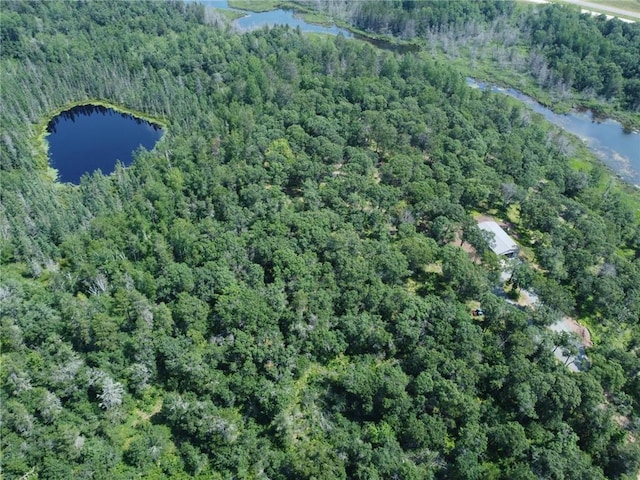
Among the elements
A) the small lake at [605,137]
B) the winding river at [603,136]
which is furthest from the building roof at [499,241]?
the small lake at [605,137]

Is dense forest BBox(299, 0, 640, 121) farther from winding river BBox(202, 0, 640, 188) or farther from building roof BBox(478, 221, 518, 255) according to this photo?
building roof BBox(478, 221, 518, 255)

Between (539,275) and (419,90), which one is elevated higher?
(419,90)

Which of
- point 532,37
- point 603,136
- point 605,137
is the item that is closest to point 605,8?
point 532,37

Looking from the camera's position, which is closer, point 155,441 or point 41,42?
point 155,441

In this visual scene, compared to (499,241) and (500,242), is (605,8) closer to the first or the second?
(499,241)

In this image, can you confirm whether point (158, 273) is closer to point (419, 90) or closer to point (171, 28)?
point (419, 90)

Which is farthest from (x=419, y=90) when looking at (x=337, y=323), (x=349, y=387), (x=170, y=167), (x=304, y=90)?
(x=349, y=387)

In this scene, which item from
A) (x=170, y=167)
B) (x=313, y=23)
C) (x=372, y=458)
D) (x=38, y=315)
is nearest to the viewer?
(x=372, y=458)

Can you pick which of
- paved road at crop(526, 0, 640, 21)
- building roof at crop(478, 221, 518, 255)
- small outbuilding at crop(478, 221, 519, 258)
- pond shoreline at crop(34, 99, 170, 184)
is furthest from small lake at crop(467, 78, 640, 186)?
pond shoreline at crop(34, 99, 170, 184)
